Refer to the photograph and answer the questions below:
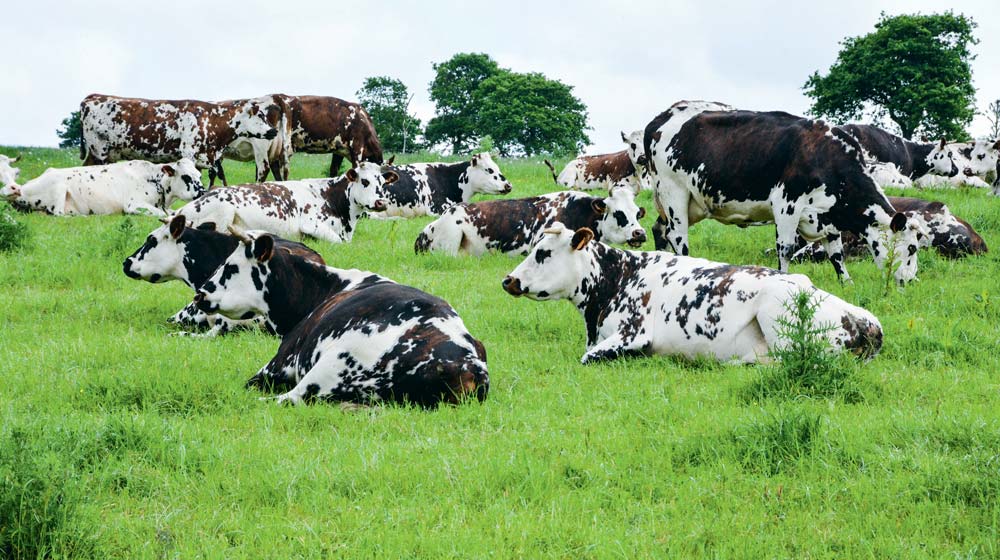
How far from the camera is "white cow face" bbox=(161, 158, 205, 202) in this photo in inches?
746

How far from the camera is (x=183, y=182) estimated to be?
1902cm

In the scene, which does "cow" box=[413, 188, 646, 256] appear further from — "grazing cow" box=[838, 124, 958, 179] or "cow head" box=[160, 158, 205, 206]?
"grazing cow" box=[838, 124, 958, 179]

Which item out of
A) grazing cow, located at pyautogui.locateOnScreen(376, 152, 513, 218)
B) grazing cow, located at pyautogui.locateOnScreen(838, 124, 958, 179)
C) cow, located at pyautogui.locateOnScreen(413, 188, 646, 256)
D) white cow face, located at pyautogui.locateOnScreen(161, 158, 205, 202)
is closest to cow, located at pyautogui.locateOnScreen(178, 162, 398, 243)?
cow, located at pyautogui.locateOnScreen(413, 188, 646, 256)

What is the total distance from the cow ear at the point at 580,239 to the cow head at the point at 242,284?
2658 millimetres

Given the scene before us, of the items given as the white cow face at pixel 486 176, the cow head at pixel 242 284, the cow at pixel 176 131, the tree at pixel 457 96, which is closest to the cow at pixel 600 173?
the white cow face at pixel 486 176

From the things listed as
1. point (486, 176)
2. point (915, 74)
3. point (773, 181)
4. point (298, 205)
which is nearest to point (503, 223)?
point (298, 205)

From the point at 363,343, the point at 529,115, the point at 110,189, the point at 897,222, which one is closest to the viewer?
the point at 363,343

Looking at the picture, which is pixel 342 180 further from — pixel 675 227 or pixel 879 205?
pixel 879 205

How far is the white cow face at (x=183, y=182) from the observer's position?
1895 cm

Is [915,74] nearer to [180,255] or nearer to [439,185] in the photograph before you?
[439,185]

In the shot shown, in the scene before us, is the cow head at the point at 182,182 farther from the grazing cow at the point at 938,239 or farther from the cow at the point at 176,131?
the grazing cow at the point at 938,239

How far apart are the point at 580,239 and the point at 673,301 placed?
3.69 feet

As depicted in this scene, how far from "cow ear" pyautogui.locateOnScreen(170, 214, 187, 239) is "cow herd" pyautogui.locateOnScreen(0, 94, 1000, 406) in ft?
0.10

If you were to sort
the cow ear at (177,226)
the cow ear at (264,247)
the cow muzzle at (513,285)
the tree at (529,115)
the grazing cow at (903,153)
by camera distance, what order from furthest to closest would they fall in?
the tree at (529,115) → the grazing cow at (903,153) → the cow ear at (177,226) → the cow muzzle at (513,285) → the cow ear at (264,247)
